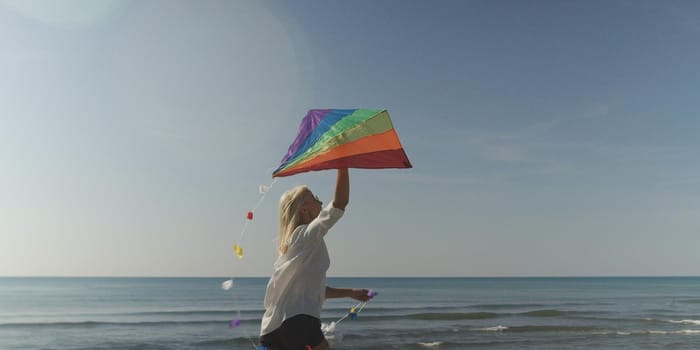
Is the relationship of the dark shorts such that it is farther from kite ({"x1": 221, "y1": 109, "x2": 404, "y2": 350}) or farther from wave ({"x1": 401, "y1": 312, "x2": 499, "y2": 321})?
wave ({"x1": 401, "y1": 312, "x2": 499, "y2": 321})

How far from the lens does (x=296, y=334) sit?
7.63 feet

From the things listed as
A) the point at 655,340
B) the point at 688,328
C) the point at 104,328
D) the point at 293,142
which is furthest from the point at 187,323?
the point at 293,142

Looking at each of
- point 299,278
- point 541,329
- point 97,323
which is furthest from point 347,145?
point 97,323

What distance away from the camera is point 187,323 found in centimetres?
2211

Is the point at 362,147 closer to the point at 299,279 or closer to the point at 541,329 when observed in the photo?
the point at 299,279

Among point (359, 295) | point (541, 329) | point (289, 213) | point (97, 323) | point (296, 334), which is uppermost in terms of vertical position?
point (289, 213)

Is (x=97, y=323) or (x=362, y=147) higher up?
(x=362, y=147)

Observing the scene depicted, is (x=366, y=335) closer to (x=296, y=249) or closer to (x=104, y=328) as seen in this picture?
(x=104, y=328)

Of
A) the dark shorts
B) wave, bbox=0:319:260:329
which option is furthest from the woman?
wave, bbox=0:319:260:329

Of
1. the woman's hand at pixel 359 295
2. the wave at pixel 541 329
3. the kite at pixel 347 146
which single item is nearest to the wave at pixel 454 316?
the wave at pixel 541 329

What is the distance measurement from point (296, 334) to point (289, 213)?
0.53 metres

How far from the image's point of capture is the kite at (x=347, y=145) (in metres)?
2.58

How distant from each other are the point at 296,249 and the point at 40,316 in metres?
30.0

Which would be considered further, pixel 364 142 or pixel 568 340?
pixel 568 340
